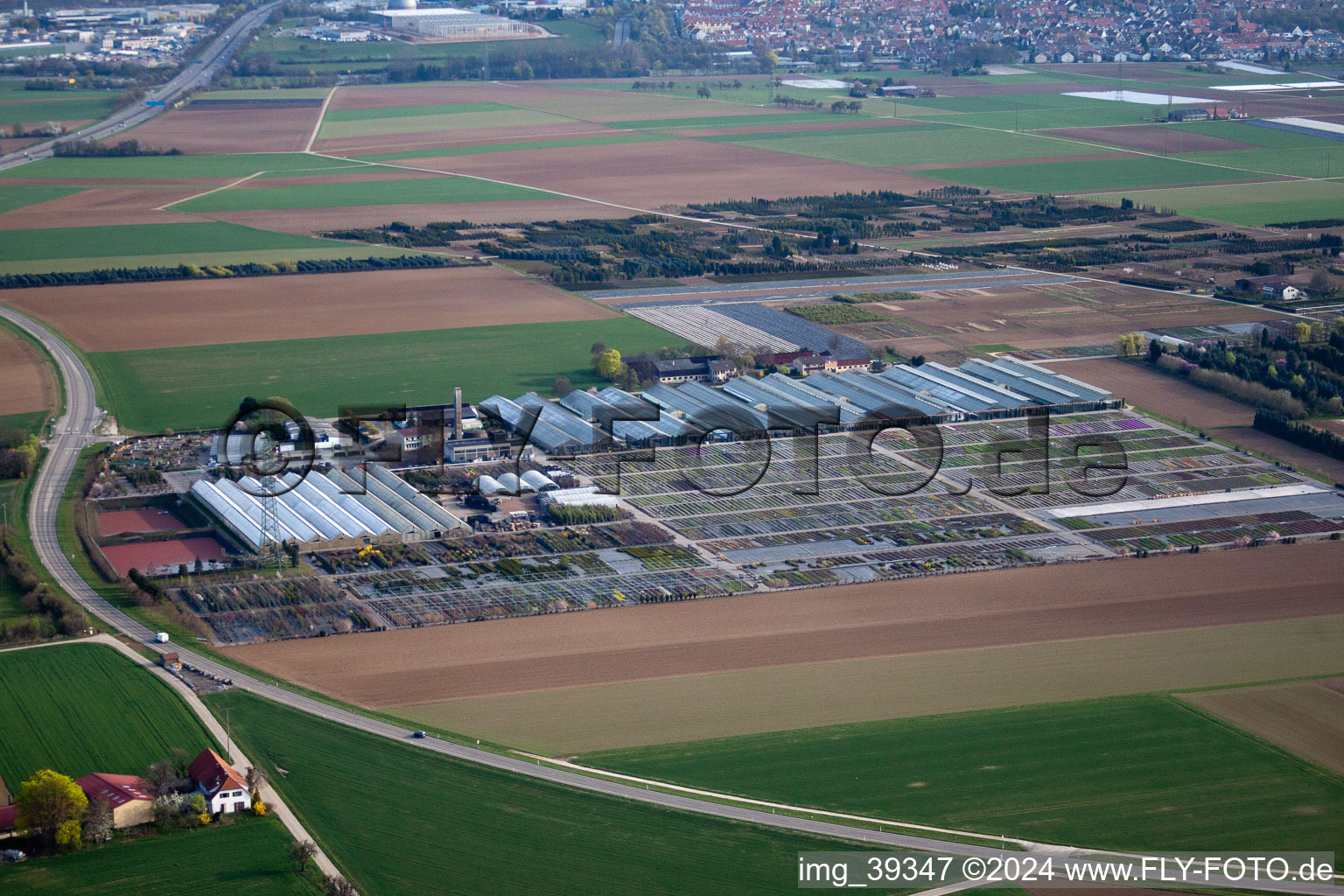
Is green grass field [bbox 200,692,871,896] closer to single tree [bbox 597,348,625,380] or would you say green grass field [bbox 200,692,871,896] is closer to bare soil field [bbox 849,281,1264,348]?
single tree [bbox 597,348,625,380]

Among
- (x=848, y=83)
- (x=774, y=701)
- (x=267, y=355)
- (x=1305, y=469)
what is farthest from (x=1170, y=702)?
(x=848, y=83)

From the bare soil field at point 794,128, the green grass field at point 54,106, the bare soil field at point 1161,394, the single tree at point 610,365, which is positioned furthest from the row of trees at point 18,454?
the bare soil field at point 794,128

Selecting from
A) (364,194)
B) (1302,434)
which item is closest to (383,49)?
(364,194)

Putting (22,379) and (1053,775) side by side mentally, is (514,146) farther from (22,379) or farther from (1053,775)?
(1053,775)

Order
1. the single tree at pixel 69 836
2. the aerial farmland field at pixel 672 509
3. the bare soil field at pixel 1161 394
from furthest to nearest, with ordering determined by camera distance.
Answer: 1. the bare soil field at pixel 1161 394
2. the aerial farmland field at pixel 672 509
3. the single tree at pixel 69 836

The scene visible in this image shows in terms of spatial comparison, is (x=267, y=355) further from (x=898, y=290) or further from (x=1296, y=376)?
(x=1296, y=376)

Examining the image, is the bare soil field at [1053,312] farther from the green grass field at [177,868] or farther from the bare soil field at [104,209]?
the bare soil field at [104,209]

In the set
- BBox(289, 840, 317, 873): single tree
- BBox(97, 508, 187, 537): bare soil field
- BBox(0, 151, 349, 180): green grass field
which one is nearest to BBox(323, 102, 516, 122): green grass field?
BBox(0, 151, 349, 180): green grass field

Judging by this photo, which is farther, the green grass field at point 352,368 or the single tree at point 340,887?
the green grass field at point 352,368
